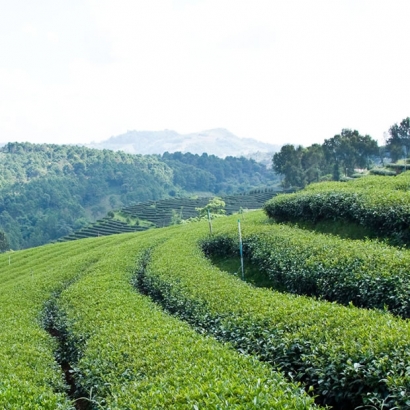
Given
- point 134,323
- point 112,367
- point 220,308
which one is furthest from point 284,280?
point 112,367

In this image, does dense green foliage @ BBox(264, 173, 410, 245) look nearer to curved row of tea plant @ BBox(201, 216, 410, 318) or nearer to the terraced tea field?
curved row of tea plant @ BBox(201, 216, 410, 318)

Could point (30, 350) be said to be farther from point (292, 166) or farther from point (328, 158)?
point (292, 166)

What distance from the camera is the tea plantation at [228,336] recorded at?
657 cm

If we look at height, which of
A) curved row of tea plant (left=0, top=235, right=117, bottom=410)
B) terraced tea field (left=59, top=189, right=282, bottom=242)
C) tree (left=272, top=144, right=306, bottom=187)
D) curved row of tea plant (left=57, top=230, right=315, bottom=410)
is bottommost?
terraced tea field (left=59, top=189, right=282, bottom=242)

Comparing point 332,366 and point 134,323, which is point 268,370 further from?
point 134,323

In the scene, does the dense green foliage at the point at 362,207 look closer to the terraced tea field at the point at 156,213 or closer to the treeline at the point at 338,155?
the treeline at the point at 338,155

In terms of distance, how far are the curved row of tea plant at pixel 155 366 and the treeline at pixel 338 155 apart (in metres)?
82.9

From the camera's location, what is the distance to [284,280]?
589 inches

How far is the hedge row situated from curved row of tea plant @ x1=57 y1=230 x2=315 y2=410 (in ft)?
27.9

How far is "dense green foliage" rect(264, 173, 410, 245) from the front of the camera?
15.6 metres


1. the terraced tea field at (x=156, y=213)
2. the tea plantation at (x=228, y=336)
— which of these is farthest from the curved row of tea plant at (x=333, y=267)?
the terraced tea field at (x=156, y=213)

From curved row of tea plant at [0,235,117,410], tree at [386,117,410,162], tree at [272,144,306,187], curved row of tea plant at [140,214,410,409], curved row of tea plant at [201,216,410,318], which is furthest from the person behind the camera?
tree at [272,144,306,187]

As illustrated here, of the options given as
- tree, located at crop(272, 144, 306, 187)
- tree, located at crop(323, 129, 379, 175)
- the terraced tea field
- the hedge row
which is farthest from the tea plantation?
the terraced tea field

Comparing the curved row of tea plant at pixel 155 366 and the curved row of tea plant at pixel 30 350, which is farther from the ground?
the curved row of tea plant at pixel 155 366
